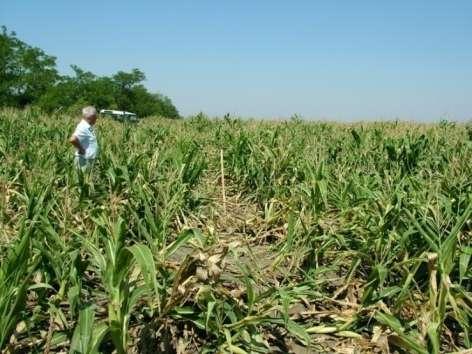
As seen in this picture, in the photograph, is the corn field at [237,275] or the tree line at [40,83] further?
the tree line at [40,83]

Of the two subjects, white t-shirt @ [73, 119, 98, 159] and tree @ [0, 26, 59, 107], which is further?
tree @ [0, 26, 59, 107]

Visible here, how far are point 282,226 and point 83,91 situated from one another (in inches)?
1864

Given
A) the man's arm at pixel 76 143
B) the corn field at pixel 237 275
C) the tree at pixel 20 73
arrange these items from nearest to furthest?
the corn field at pixel 237 275
the man's arm at pixel 76 143
the tree at pixel 20 73

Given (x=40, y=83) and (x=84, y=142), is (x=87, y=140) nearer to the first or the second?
(x=84, y=142)

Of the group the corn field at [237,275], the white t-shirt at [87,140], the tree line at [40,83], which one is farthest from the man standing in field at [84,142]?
the tree line at [40,83]

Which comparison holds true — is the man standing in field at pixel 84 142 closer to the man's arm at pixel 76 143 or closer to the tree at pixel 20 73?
the man's arm at pixel 76 143

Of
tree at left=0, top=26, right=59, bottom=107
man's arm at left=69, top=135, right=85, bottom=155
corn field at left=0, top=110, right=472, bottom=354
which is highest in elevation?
tree at left=0, top=26, right=59, bottom=107

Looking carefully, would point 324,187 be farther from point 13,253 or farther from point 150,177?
point 13,253

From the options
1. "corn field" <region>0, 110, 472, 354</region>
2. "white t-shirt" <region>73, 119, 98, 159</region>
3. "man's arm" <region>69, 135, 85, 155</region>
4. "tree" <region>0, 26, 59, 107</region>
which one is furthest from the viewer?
"tree" <region>0, 26, 59, 107</region>

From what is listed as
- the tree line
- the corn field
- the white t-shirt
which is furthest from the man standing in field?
the tree line

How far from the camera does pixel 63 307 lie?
256 centimetres

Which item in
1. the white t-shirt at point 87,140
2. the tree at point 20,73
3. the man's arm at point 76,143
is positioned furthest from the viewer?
the tree at point 20,73

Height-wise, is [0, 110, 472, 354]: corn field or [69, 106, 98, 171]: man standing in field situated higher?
[69, 106, 98, 171]: man standing in field

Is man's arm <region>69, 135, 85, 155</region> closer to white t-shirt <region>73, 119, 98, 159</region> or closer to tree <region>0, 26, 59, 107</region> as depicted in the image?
white t-shirt <region>73, 119, 98, 159</region>
